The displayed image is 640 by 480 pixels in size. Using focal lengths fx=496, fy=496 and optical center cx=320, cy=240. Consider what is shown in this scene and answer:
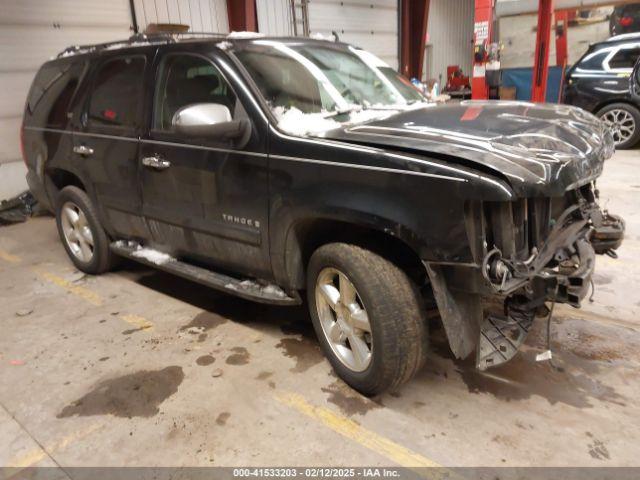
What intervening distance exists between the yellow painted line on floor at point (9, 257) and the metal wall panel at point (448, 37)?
1462 cm

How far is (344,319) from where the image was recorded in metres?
2.62

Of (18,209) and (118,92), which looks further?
(18,209)

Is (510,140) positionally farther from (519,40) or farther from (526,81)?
(519,40)

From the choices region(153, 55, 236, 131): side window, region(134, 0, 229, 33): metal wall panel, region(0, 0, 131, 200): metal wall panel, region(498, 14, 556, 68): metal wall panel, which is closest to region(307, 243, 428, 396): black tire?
region(153, 55, 236, 131): side window

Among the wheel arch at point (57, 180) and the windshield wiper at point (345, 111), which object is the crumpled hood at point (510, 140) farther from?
the wheel arch at point (57, 180)

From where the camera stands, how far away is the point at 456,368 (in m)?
2.85

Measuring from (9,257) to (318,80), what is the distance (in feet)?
13.6

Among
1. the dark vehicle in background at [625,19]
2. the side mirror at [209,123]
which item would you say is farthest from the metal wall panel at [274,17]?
the dark vehicle in background at [625,19]

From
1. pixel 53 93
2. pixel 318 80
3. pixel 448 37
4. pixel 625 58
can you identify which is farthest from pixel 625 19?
pixel 53 93

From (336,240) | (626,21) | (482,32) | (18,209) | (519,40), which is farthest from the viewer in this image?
(519,40)

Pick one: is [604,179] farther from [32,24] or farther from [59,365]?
[32,24]

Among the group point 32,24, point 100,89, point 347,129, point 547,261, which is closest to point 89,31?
point 32,24

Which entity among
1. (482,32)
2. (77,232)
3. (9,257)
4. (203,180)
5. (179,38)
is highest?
(482,32)

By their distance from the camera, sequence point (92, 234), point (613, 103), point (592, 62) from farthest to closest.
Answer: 1. point (592, 62)
2. point (613, 103)
3. point (92, 234)
